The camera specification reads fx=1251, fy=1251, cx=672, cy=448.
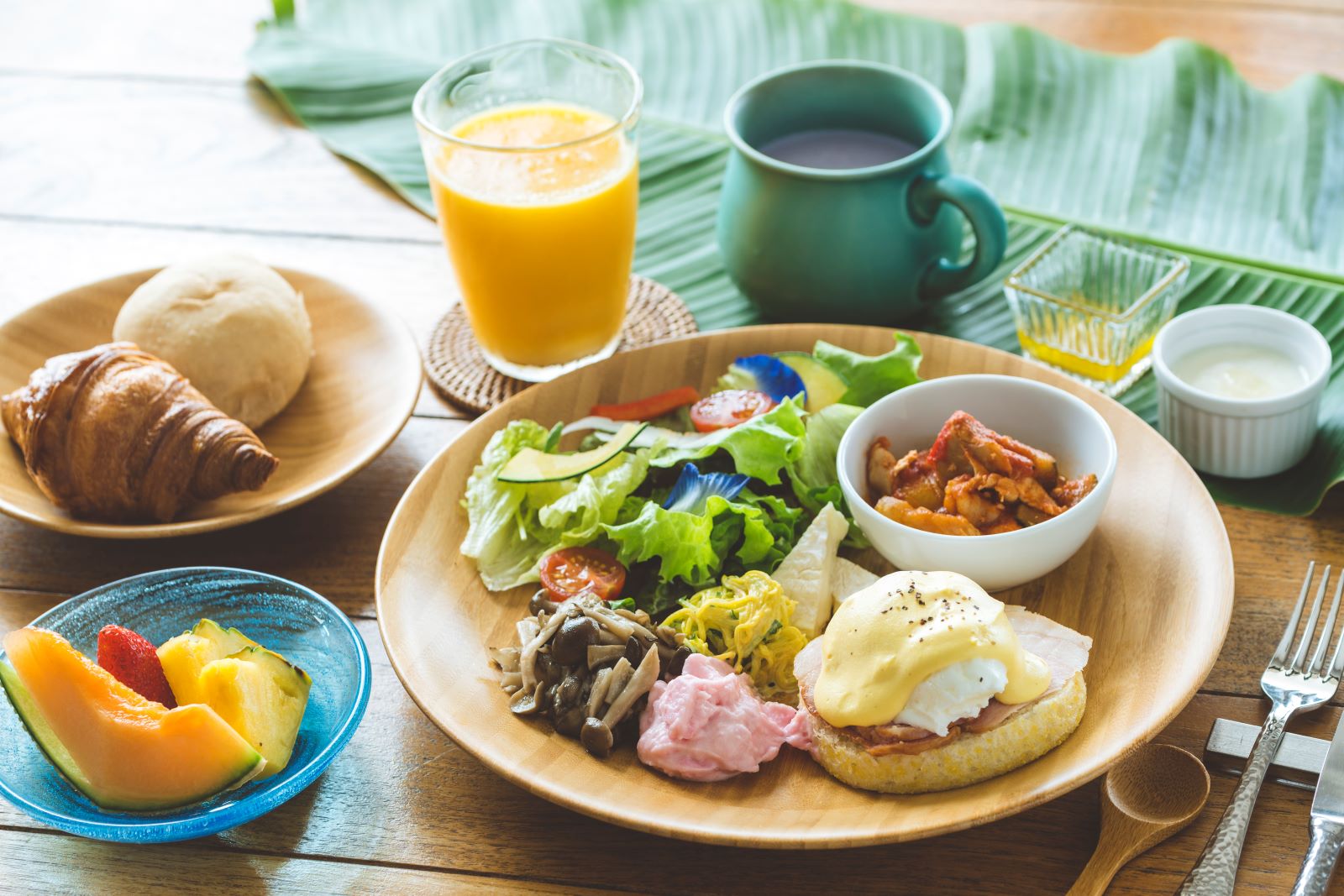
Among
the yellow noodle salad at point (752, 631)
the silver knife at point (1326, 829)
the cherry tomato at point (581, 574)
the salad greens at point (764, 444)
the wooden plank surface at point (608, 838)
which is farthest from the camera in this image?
the salad greens at point (764, 444)

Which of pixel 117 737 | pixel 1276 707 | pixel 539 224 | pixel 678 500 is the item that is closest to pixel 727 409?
pixel 678 500

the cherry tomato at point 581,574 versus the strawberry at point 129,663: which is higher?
the strawberry at point 129,663

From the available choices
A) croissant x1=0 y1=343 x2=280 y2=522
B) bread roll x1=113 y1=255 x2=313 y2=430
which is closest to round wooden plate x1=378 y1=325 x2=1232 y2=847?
croissant x1=0 y1=343 x2=280 y2=522

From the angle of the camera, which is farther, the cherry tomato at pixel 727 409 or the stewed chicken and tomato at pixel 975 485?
the cherry tomato at pixel 727 409

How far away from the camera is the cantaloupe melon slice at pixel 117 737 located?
159cm

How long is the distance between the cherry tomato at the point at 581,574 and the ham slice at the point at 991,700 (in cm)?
34

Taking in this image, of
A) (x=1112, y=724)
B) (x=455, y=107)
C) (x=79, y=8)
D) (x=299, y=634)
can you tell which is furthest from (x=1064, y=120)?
(x=79, y=8)

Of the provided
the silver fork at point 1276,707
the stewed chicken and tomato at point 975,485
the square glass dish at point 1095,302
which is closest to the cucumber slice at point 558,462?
the stewed chicken and tomato at point 975,485

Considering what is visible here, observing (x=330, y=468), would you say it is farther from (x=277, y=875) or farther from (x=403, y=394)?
(x=277, y=875)

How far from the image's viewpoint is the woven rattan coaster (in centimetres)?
262

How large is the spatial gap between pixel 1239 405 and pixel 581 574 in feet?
3.86

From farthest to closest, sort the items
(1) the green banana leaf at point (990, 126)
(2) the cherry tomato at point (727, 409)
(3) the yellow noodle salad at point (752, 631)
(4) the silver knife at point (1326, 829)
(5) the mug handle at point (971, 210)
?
(1) the green banana leaf at point (990, 126) → (5) the mug handle at point (971, 210) → (2) the cherry tomato at point (727, 409) → (3) the yellow noodle salad at point (752, 631) → (4) the silver knife at point (1326, 829)

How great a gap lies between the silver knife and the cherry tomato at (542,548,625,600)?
102 cm

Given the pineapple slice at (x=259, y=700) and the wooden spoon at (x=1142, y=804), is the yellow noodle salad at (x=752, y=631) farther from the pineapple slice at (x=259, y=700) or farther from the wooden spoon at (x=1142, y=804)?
the pineapple slice at (x=259, y=700)
